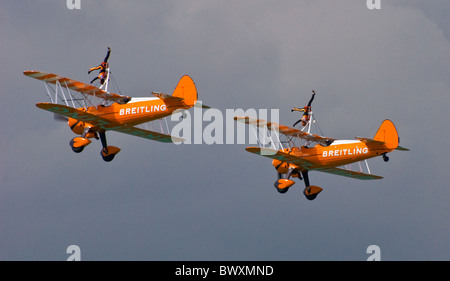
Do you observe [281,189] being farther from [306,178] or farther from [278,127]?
[278,127]

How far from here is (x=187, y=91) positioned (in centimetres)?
8375

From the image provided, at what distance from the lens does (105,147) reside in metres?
85.7

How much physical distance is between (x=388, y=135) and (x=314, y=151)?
15.2ft

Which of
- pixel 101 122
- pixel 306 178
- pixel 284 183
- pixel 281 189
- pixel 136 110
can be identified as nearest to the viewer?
pixel 136 110

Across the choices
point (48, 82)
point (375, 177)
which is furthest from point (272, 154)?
point (48, 82)

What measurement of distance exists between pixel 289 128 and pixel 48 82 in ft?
46.2

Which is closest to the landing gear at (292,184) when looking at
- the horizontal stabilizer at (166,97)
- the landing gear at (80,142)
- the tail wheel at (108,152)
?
the horizontal stabilizer at (166,97)

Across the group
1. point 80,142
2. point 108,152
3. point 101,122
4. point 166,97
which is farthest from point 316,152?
point 80,142

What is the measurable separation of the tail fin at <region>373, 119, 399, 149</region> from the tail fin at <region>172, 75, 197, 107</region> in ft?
34.4

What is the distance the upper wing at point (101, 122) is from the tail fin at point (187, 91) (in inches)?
133

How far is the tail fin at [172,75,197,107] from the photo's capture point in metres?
83.4

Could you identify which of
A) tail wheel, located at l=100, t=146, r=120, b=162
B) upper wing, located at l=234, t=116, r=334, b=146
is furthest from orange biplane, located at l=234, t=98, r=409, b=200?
tail wheel, located at l=100, t=146, r=120, b=162
